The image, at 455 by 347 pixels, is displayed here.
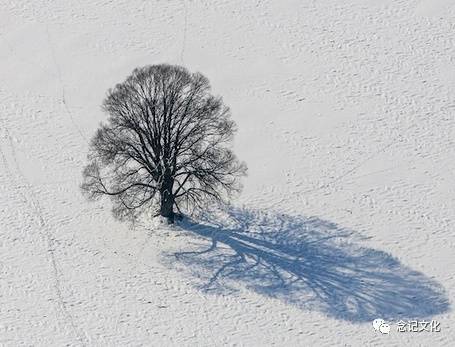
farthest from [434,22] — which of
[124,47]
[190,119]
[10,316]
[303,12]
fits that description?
[10,316]

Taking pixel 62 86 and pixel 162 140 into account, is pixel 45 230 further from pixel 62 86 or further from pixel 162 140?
pixel 62 86

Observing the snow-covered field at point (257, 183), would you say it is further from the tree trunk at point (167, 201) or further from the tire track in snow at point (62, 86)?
the tree trunk at point (167, 201)

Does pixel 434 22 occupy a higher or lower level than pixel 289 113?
higher

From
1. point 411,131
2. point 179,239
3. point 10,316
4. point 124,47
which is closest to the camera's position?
point 10,316

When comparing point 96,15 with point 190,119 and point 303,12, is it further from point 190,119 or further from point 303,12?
point 190,119

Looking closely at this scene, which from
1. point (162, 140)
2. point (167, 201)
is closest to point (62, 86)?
point (162, 140)
